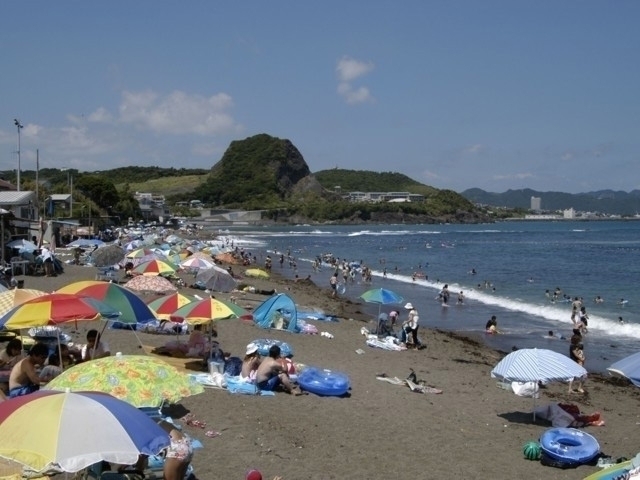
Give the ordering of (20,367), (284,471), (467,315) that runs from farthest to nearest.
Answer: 1. (467,315)
2. (20,367)
3. (284,471)

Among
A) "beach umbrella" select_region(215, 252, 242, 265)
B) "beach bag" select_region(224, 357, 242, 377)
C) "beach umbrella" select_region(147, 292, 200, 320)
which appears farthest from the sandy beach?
"beach umbrella" select_region(215, 252, 242, 265)

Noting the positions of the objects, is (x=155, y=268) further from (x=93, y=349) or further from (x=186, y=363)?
(x=93, y=349)

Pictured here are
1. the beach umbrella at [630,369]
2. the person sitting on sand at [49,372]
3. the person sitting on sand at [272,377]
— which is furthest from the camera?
the person sitting on sand at [272,377]

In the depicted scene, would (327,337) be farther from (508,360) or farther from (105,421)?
(105,421)

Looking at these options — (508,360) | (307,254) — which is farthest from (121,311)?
(307,254)

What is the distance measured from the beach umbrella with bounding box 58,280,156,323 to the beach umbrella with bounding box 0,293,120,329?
1241 mm

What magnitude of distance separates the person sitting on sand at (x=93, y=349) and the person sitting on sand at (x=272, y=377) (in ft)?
8.28

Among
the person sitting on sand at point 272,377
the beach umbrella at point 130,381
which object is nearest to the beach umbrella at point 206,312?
the person sitting on sand at point 272,377

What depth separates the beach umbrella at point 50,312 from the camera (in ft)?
29.9

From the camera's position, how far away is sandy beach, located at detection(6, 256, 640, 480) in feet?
27.6

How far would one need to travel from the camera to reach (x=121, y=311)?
10.8 metres

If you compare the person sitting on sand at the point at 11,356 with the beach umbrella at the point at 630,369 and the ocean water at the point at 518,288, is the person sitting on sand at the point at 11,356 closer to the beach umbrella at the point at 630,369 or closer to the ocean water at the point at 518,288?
the beach umbrella at the point at 630,369

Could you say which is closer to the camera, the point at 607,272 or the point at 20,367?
the point at 20,367

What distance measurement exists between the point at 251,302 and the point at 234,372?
1208 cm
